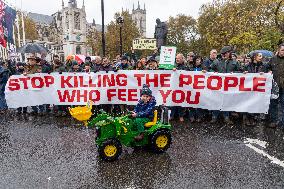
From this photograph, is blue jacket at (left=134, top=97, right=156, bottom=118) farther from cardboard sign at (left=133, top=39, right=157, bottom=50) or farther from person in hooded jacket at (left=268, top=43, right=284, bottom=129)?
cardboard sign at (left=133, top=39, right=157, bottom=50)

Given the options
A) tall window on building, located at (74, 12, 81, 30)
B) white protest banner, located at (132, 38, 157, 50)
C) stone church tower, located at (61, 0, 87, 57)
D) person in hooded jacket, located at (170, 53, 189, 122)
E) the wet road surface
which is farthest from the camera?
tall window on building, located at (74, 12, 81, 30)

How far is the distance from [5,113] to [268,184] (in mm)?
10193

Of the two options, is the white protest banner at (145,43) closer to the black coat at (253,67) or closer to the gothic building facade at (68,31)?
the black coat at (253,67)

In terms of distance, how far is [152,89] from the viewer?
10.6m

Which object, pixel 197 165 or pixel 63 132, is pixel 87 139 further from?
pixel 197 165

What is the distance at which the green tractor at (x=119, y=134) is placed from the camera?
662 centimetres

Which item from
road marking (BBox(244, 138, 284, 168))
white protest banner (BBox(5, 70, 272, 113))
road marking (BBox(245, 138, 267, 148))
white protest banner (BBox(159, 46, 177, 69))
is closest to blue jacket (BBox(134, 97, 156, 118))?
road marking (BBox(244, 138, 284, 168))

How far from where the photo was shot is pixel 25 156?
7.12m

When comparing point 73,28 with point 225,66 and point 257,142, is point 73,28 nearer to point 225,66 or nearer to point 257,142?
point 225,66

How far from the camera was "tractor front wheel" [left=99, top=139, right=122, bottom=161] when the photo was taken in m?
6.56

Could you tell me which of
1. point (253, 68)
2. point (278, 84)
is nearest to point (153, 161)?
point (278, 84)

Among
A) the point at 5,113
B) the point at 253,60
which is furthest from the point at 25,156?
the point at 253,60

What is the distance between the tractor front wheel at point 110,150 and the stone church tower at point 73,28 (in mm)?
125232

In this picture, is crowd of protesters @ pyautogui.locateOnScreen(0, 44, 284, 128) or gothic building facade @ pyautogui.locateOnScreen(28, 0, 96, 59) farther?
gothic building facade @ pyautogui.locateOnScreen(28, 0, 96, 59)
